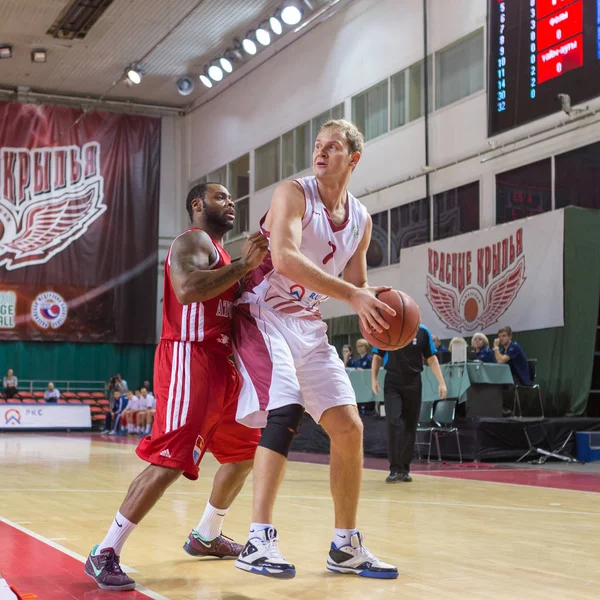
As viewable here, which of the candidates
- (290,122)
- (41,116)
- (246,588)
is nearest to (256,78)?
(290,122)

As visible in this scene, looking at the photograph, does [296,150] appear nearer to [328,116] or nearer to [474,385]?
[328,116]

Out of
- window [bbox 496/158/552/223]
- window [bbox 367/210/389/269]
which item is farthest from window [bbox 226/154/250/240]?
window [bbox 496/158/552/223]

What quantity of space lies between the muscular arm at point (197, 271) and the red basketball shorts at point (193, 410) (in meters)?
0.25

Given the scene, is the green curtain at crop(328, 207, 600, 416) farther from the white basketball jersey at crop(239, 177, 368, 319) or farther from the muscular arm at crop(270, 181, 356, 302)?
the muscular arm at crop(270, 181, 356, 302)

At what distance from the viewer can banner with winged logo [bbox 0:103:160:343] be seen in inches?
971

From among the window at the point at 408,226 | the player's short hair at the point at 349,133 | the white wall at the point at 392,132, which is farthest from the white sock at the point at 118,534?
the window at the point at 408,226

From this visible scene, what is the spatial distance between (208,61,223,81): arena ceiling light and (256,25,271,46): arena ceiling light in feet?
8.04

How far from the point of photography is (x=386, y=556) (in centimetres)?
402

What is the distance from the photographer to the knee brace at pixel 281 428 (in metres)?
3.37

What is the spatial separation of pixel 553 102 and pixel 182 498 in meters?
8.52

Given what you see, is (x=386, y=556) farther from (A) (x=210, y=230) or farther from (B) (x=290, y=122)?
(B) (x=290, y=122)

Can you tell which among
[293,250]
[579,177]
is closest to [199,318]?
[293,250]

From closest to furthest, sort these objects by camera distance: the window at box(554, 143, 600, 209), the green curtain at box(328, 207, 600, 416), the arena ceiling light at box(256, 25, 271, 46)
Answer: the green curtain at box(328, 207, 600, 416) < the window at box(554, 143, 600, 209) < the arena ceiling light at box(256, 25, 271, 46)

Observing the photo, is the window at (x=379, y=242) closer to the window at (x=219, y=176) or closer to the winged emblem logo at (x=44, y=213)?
the window at (x=219, y=176)
